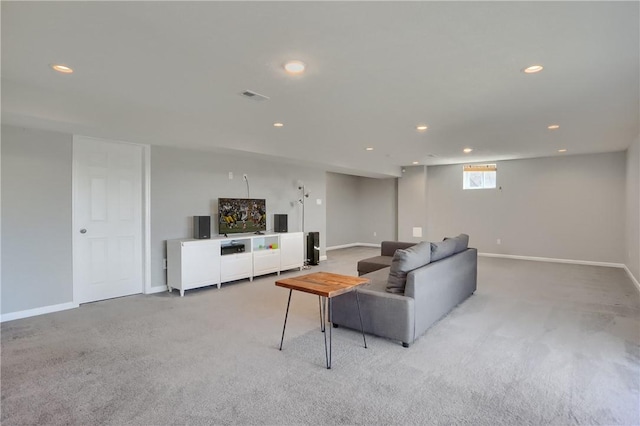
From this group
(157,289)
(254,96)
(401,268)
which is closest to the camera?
(401,268)

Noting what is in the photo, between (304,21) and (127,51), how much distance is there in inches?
52.9

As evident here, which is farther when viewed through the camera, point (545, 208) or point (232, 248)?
point (545, 208)

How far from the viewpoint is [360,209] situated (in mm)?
10758

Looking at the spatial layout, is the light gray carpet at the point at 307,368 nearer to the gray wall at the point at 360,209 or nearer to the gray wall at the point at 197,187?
the gray wall at the point at 197,187

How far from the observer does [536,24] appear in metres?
2.05

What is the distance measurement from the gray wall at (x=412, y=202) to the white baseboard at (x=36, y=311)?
25.0 feet

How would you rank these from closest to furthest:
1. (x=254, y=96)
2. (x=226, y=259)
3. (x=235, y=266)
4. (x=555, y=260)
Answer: (x=254, y=96)
(x=226, y=259)
(x=235, y=266)
(x=555, y=260)

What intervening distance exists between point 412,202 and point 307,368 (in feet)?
24.3

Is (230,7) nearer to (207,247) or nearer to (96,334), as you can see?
(96,334)

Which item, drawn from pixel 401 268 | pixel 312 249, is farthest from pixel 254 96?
pixel 312 249

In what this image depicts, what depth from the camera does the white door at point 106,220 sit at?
14.1 ft

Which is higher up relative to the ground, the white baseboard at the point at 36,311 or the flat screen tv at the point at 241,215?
the flat screen tv at the point at 241,215

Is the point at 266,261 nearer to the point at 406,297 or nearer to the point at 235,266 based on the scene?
the point at 235,266

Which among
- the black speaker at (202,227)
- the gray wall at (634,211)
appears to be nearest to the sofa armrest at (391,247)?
the black speaker at (202,227)
